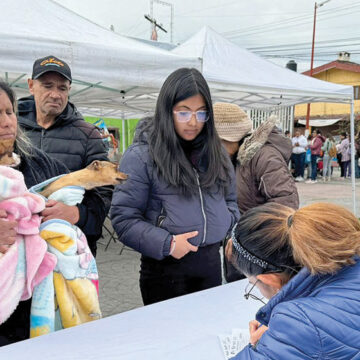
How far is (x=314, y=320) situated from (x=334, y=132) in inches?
959

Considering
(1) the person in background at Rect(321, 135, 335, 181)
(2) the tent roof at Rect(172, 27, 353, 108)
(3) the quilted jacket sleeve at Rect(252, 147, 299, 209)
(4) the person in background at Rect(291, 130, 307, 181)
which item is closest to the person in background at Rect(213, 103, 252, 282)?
(3) the quilted jacket sleeve at Rect(252, 147, 299, 209)

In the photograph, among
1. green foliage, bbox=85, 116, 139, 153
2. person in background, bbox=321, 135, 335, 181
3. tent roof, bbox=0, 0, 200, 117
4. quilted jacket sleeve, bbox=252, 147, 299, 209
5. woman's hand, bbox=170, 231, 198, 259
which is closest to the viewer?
woman's hand, bbox=170, 231, 198, 259

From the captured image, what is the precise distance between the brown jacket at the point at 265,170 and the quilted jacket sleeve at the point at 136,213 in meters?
0.76

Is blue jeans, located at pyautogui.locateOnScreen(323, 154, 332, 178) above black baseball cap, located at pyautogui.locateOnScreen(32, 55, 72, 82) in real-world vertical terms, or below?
below

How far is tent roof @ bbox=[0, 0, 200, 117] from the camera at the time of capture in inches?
105

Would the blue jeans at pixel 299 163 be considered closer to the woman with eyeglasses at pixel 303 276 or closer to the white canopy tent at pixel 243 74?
the white canopy tent at pixel 243 74

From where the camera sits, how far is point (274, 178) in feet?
6.93

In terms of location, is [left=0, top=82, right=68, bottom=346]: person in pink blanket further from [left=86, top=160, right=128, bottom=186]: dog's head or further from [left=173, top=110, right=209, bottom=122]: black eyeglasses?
[left=173, top=110, right=209, bottom=122]: black eyeglasses

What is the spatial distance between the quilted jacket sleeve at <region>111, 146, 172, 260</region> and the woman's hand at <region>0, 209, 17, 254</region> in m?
0.67

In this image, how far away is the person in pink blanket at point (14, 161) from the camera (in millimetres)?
1152

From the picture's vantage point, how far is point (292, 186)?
7.07 ft

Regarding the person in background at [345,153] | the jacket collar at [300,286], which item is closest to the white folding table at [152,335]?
the jacket collar at [300,286]

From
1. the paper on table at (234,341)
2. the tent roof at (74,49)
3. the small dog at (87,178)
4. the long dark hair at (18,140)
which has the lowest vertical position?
the paper on table at (234,341)

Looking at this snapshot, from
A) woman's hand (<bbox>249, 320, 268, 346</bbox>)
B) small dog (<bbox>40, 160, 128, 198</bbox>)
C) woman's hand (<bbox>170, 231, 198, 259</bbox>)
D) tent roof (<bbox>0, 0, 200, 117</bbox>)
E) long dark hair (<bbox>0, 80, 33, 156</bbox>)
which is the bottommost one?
woman's hand (<bbox>249, 320, 268, 346</bbox>)
